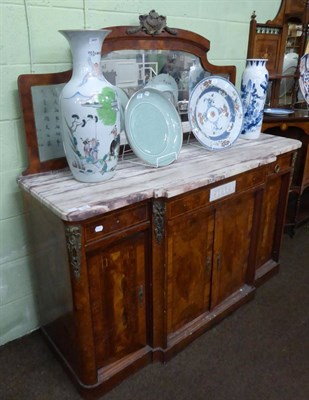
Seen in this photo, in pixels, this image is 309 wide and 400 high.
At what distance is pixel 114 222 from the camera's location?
1.21 meters

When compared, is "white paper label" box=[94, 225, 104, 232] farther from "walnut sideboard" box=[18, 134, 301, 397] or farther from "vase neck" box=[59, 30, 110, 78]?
"vase neck" box=[59, 30, 110, 78]

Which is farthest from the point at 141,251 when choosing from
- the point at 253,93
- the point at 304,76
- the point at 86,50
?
the point at 304,76

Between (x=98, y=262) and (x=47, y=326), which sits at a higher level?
(x=98, y=262)

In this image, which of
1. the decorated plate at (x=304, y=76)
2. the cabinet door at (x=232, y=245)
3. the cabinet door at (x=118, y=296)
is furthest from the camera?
the decorated plate at (x=304, y=76)

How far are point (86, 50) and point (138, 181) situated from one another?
1.60 ft

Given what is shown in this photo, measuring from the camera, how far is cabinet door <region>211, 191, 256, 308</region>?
1.62 m

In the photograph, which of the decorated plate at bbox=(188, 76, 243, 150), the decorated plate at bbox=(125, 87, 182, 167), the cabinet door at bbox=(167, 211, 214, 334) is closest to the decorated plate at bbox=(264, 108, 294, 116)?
the decorated plate at bbox=(188, 76, 243, 150)

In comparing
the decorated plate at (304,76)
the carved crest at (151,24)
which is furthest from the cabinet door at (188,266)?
the decorated plate at (304,76)

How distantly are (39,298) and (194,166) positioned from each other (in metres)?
0.93

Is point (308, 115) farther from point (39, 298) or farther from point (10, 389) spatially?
point (10, 389)

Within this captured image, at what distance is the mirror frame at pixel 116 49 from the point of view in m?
1.31

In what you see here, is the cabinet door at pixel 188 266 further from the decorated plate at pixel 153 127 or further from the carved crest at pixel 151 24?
the carved crest at pixel 151 24

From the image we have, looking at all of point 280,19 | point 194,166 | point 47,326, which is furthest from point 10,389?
point 280,19

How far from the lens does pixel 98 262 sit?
4.03 ft
